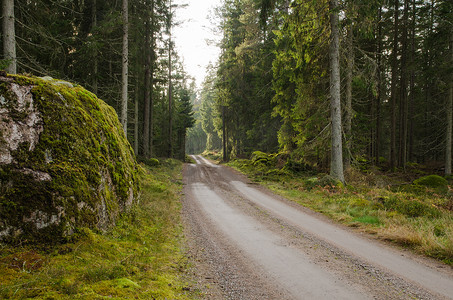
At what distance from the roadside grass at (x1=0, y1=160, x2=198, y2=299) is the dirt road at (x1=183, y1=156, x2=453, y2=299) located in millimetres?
591

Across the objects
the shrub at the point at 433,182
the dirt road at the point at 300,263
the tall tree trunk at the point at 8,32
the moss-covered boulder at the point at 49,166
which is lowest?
the dirt road at the point at 300,263

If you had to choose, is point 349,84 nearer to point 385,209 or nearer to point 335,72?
point 335,72

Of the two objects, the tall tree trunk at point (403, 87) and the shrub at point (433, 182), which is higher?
the tall tree trunk at point (403, 87)

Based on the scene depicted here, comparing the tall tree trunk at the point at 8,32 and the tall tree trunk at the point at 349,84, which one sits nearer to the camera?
the tall tree trunk at the point at 8,32

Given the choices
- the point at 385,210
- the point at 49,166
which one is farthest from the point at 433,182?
the point at 49,166

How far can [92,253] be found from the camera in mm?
3779

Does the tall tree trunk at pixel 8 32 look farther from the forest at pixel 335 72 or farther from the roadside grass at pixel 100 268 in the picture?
the forest at pixel 335 72

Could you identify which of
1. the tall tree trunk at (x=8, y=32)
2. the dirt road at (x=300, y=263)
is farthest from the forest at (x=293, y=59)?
the dirt road at (x=300, y=263)

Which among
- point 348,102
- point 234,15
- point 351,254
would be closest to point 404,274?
point 351,254

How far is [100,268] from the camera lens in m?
3.30

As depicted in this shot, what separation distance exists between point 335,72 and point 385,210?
7309mm

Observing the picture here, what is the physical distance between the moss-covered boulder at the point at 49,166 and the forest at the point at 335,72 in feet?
33.9

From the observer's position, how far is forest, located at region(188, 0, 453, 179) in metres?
11.7

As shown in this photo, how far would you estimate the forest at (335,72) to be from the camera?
11680 mm
